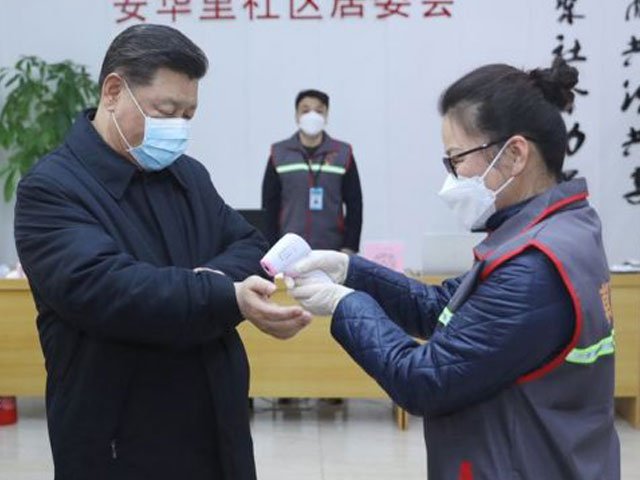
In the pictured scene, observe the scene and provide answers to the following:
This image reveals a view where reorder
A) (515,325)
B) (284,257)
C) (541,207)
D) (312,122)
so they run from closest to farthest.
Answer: (515,325) < (541,207) < (284,257) < (312,122)

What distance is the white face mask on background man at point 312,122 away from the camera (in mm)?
4391

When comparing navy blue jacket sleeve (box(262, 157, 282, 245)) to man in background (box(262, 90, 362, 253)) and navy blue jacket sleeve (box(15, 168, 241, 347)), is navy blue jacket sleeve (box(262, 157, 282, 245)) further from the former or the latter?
navy blue jacket sleeve (box(15, 168, 241, 347))

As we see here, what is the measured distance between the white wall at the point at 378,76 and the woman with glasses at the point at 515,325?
12.4 ft

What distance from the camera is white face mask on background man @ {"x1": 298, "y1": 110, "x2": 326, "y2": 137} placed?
14.4 ft

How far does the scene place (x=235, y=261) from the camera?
152 centimetres

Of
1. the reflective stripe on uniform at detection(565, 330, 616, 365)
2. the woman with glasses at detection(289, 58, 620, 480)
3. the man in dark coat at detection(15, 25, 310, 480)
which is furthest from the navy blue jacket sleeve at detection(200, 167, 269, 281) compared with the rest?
the reflective stripe on uniform at detection(565, 330, 616, 365)

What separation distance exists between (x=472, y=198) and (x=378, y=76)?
12.4ft

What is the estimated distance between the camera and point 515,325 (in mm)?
1144

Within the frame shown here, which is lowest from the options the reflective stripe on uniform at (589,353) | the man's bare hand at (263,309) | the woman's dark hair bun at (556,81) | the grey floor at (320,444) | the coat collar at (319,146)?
the grey floor at (320,444)

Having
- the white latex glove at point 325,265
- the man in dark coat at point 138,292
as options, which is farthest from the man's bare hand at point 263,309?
the white latex glove at point 325,265

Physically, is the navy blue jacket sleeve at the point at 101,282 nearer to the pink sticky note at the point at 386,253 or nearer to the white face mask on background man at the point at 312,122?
the pink sticky note at the point at 386,253

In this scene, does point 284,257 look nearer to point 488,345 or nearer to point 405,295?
point 405,295

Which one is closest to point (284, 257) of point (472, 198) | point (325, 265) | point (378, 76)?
point (325, 265)

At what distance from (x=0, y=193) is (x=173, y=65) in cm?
429
